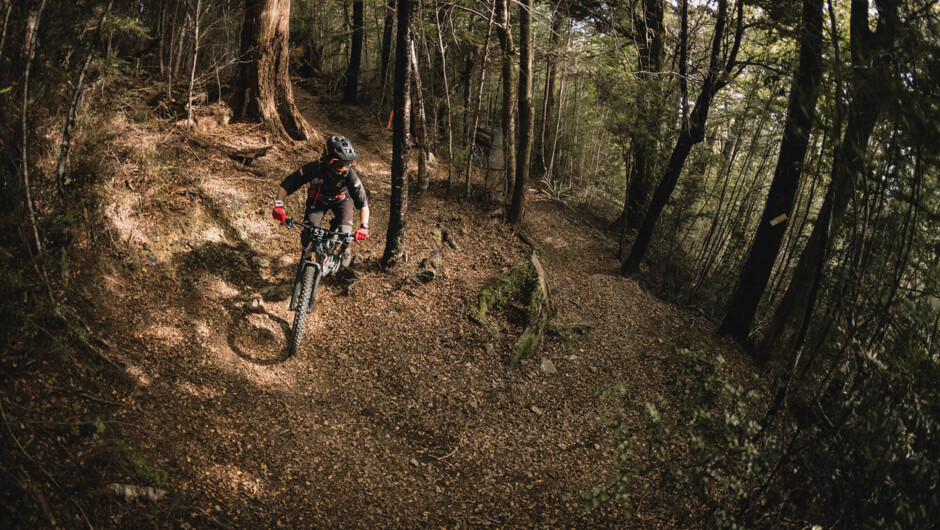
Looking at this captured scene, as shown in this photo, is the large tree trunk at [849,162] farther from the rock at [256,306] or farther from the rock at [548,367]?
the rock at [256,306]

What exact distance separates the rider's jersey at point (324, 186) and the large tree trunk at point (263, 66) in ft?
10.7

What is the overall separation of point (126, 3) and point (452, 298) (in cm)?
721

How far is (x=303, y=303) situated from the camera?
5379 millimetres

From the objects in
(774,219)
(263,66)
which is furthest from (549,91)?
(263,66)

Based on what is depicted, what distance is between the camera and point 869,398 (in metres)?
2.71

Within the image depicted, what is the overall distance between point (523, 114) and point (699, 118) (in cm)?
301

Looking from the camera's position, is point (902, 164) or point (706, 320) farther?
point (706, 320)

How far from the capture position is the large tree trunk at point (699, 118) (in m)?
7.17

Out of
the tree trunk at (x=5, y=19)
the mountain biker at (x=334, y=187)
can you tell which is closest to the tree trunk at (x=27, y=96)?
the tree trunk at (x=5, y=19)

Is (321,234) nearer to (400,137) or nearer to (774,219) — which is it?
(400,137)

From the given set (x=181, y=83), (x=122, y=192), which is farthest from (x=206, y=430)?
(x=181, y=83)

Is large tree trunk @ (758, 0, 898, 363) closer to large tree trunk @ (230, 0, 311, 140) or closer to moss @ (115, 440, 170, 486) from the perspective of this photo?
moss @ (115, 440, 170, 486)

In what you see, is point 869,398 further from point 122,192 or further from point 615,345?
point 122,192

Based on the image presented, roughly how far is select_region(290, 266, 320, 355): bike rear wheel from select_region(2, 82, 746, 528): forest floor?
0.81 ft
